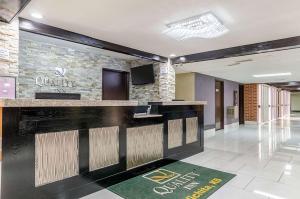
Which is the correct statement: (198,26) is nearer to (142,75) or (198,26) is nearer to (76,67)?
(142,75)

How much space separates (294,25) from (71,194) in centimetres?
471

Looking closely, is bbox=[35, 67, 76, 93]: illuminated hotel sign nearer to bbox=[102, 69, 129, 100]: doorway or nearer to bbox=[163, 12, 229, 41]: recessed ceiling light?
bbox=[102, 69, 129, 100]: doorway

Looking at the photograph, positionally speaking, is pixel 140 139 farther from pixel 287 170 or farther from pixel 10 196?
pixel 287 170

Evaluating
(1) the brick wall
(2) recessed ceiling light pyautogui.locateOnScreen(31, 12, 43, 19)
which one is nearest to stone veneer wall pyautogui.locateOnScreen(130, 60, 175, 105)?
(2) recessed ceiling light pyautogui.locateOnScreen(31, 12, 43, 19)

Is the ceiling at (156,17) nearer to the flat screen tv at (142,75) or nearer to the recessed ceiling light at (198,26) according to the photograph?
the recessed ceiling light at (198,26)

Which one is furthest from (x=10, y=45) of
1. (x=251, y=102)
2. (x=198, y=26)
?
(x=251, y=102)

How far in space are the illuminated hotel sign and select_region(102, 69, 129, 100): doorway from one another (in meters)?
1.16

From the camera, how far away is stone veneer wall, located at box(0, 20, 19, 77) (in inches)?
124

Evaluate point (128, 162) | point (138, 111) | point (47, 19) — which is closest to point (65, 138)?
point (128, 162)

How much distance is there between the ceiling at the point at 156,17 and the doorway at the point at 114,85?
1.76m

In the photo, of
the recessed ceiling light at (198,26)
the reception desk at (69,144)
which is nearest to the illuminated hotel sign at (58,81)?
the reception desk at (69,144)

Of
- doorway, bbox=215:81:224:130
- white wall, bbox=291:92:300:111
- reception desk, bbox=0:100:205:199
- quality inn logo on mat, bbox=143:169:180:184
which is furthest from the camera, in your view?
white wall, bbox=291:92:300:111

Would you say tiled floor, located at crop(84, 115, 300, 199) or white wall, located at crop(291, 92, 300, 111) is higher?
white wall, located at crop(291, 92, 300, 111)

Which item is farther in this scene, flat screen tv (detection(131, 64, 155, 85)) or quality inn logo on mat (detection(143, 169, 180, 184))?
flat screen tv (detection(131, 64, 155, 85))
